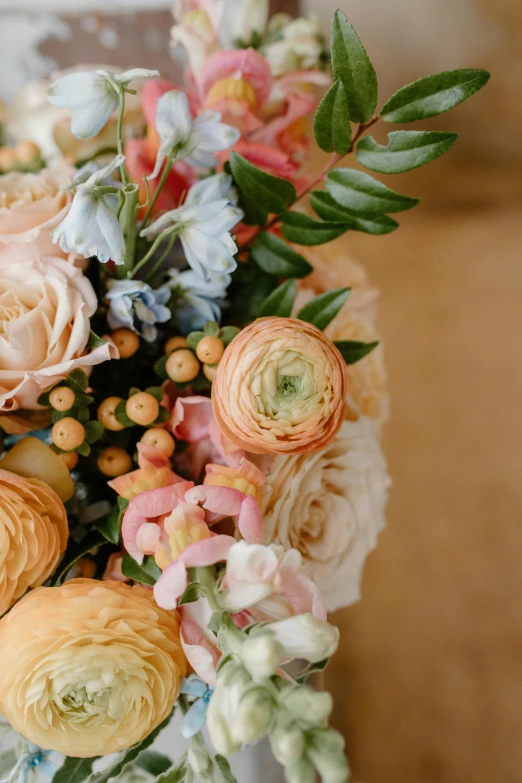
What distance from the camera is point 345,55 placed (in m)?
0.36

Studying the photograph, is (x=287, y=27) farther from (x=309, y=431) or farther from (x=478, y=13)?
(x=478, y=13)

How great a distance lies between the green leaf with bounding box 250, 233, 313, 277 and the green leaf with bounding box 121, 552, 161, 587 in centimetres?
22

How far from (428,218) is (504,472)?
44cm

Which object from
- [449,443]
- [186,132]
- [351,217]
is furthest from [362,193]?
[449,443]

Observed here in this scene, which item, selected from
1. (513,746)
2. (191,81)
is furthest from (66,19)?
(513,746)

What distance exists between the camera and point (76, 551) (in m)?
0.39

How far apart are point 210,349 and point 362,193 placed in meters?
0.14

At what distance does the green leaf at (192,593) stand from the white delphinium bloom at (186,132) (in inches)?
8.5

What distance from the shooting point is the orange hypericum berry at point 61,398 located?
14.2 inches

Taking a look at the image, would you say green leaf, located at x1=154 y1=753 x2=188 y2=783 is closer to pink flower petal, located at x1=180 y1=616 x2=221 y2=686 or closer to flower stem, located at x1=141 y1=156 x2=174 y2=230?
pink flower petal, located at x1=180 y1=616 x2=221 y2=686

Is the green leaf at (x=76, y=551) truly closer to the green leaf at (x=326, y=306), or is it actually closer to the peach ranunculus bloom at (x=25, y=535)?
the peach ranunculus bloom at (x=25, y=535)

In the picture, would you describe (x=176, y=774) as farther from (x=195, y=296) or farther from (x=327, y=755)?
(x=195, y=296)

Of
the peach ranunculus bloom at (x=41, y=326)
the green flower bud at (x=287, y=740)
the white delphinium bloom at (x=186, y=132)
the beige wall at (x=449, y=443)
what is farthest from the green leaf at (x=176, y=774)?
the beige wall at (x=449, y=443)

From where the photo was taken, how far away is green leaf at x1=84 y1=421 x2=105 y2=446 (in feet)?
1.24
